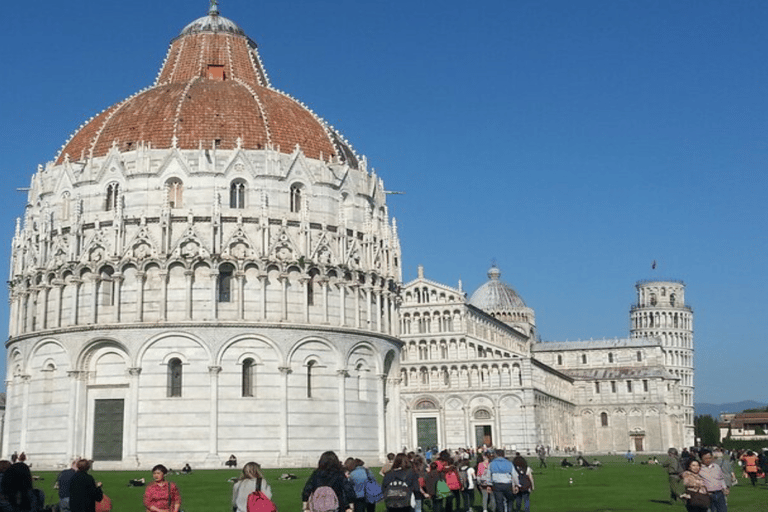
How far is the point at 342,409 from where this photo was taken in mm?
52844

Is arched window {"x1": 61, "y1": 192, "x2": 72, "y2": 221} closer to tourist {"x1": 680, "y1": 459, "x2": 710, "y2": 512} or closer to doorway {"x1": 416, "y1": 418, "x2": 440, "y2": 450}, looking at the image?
tourist {"x1": 680, "y1": 459, "x2": 710, "y2": 512}

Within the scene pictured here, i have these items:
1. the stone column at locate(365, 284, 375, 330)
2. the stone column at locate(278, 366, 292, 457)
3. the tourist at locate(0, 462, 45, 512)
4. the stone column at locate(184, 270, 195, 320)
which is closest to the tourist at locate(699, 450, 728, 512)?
the tourist at locate(0, 462, 45, 512)

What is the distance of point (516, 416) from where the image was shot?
10012cm

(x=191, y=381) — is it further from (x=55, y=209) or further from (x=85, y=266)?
(x=55, y=209)

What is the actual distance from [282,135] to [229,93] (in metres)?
4.30

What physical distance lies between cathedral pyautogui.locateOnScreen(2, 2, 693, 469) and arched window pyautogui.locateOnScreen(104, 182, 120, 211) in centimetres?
7

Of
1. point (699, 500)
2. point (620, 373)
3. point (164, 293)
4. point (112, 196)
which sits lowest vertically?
point (699, 500)

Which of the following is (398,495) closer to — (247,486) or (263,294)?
(247,486)

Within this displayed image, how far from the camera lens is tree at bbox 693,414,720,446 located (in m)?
151

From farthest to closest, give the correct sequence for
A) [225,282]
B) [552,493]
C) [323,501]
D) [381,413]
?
1. [381,413]
2. [225,282]
3. [552,493]
4. [323,501]

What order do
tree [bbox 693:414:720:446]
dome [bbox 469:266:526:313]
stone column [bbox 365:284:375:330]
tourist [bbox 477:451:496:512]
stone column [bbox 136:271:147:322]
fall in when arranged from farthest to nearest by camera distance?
tree [bbox 693:414:720:446]
dome [bbox 469:266:526:313]
stone column [bbox 365:284:375:330]
stone column [bbox 136:271:147:322]
tourist [bbox 477:451:496:512]

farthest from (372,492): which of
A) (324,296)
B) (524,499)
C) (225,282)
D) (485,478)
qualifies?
(324,296)

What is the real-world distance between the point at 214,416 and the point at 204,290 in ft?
21.3

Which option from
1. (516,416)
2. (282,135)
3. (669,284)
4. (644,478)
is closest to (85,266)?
(282,135)
